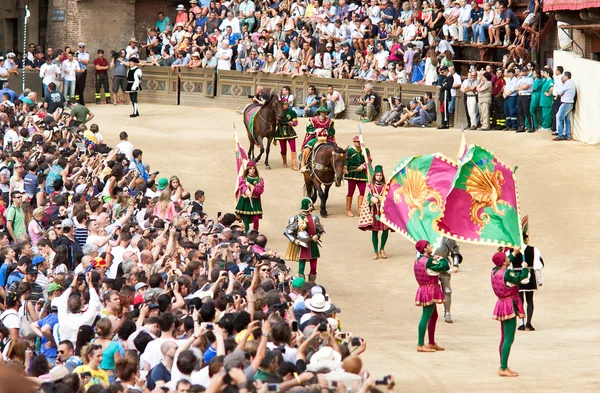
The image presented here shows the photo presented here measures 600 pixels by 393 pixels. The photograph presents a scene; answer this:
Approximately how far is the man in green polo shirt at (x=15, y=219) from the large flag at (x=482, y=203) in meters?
6.42

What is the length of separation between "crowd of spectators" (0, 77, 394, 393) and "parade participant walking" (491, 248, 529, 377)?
76.4 inches

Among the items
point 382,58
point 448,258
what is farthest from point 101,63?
point 448,258

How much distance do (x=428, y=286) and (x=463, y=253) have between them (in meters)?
7.16

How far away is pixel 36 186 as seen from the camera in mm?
19922

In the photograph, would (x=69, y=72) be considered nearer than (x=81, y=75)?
Yes

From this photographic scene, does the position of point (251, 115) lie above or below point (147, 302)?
above

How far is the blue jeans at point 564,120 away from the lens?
2833 cm

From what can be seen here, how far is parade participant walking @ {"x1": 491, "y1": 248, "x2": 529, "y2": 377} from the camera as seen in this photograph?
13672mm

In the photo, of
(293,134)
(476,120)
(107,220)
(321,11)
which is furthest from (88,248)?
(321,11)

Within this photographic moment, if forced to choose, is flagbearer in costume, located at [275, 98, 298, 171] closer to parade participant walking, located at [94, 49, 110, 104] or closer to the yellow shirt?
parade participant walking, located at [94, 49, 110, 104]

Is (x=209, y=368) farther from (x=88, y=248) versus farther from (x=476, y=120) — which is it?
(x=476, y=120)

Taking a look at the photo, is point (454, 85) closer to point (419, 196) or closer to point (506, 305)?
point (419, 196)

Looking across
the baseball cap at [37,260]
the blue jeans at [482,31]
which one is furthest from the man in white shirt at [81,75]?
the baseball cap at [37,260]

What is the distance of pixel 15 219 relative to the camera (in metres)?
18.1
